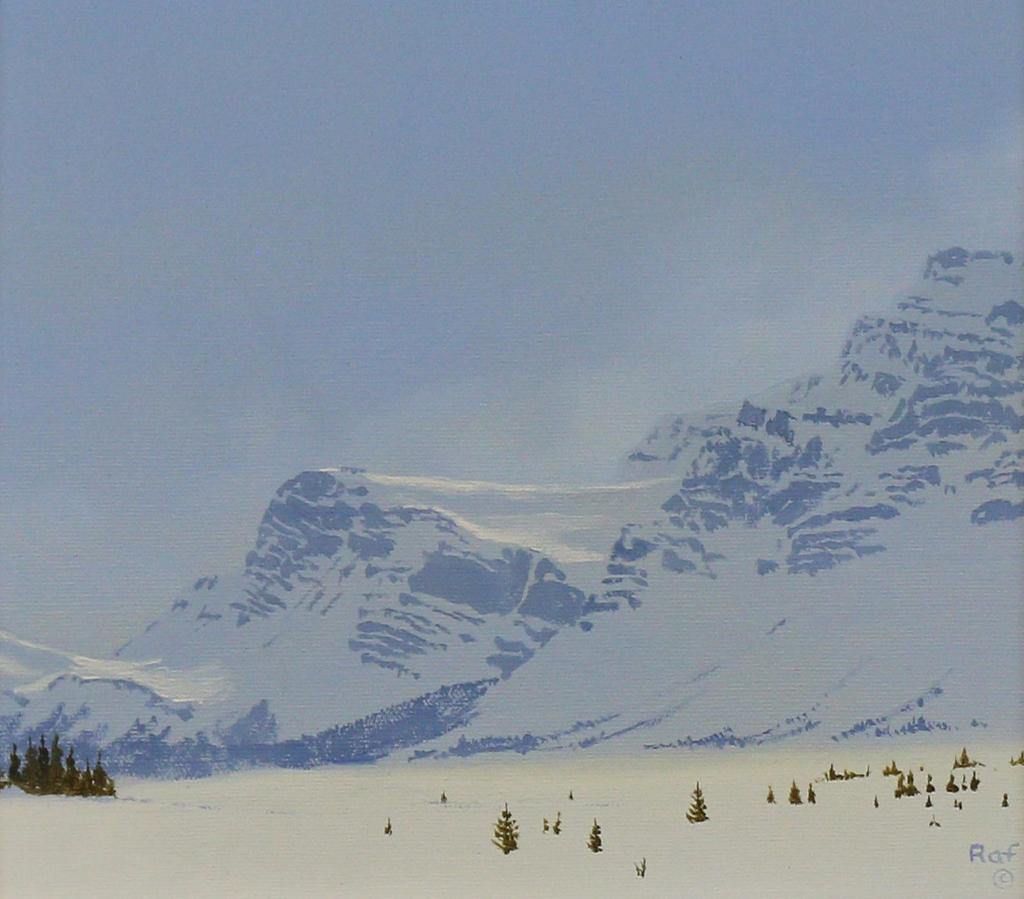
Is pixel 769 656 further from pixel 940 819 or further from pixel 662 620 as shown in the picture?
pixel 662 620

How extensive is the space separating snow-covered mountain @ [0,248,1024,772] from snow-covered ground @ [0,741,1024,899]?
3113 millimetres

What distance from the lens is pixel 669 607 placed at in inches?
3664

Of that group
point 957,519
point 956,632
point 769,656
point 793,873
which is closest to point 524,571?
point 957,519

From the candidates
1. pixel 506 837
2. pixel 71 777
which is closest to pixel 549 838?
pixel 506 837

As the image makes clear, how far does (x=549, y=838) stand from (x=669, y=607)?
72277 mm

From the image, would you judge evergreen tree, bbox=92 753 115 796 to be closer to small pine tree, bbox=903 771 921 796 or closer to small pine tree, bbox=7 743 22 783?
small pine tree, bbox=7 743 22 783

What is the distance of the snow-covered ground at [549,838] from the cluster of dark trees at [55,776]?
1.99 feet

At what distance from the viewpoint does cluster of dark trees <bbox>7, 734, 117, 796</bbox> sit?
2405 centimetres

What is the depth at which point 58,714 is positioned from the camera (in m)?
33.0

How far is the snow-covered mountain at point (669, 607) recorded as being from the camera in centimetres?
3241
